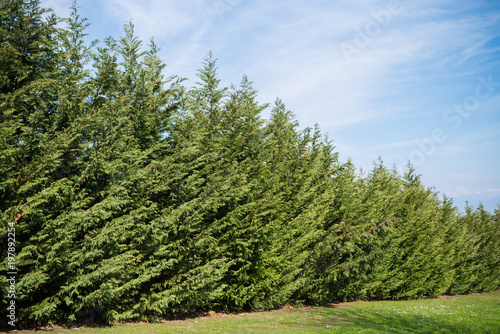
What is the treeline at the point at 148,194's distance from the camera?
817 centimetres

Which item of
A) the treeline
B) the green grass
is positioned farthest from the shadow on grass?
the treeline

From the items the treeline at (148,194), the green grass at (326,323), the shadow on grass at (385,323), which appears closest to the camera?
the treeline at (148,194)

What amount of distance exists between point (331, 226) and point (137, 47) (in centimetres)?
1210

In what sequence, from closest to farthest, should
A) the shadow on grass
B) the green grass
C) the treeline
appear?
the treeline
the green grass
the shadow on grass

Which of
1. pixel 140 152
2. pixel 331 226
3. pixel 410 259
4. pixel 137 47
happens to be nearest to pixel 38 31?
pixel 137 47

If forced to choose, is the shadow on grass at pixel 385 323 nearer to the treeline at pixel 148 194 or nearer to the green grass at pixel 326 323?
the green grass at pixel 326 323

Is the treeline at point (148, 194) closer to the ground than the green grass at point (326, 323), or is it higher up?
higher up

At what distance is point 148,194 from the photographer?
10.4 m

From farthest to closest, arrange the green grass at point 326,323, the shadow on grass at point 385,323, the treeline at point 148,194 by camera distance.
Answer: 1. the shadow on grass at point 385,323
2. the green grass at point 326,323
3. the treeline at point 148,194

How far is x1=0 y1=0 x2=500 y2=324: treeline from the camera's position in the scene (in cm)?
817

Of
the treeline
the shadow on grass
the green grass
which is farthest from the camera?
the shadow on grass

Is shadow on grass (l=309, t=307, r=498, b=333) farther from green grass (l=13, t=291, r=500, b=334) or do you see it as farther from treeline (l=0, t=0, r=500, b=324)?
treeline (l=0, t=0, r=500, b=324)

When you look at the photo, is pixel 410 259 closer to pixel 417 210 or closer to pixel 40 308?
pixel 417 210

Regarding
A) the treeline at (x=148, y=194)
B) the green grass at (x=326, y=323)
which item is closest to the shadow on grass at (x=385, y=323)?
the green grass at (x=326, y=323)
